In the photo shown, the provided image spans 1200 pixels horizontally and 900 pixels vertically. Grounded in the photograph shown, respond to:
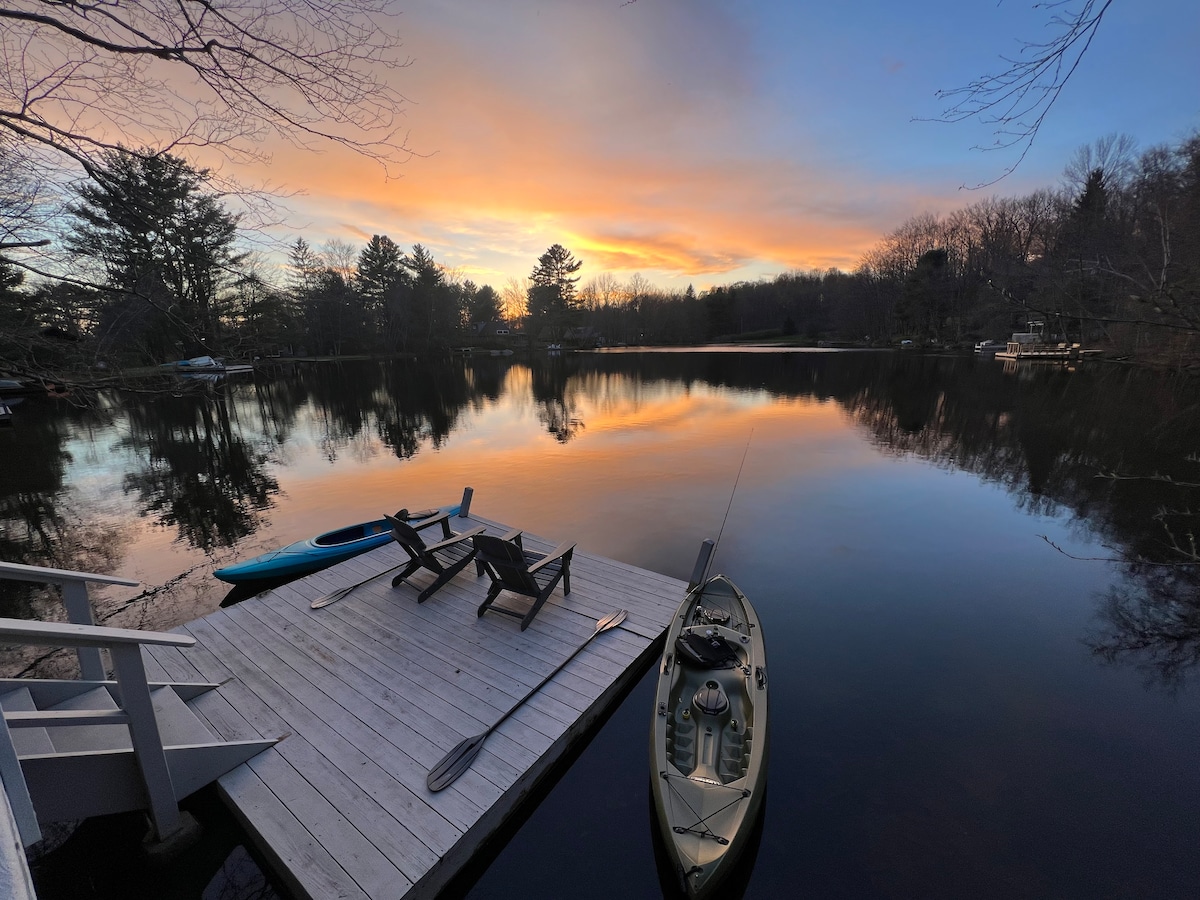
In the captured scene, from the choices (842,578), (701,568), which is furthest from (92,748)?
(842,578)

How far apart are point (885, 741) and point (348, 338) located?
2826 inches

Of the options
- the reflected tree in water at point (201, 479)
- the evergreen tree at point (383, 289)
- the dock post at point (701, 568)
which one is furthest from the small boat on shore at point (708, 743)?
the evergreen tree at point (383, 289)

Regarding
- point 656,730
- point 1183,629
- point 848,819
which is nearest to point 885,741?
point 848,819

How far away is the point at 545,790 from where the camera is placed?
15.7 feet

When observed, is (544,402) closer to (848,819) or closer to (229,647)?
(229,647)

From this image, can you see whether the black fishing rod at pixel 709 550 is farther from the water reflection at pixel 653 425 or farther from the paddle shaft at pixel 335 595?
the paddle shaft at pixel 335 595

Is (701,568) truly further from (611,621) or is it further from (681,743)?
(681,743)

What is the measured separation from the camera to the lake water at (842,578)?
4.28 meters

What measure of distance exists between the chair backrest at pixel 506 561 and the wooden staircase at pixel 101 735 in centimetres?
267

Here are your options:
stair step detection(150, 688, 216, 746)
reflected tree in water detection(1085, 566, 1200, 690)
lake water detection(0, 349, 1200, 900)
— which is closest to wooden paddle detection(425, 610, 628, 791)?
lake water detection(0, 349, 1200, 900)

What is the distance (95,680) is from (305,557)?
417cm

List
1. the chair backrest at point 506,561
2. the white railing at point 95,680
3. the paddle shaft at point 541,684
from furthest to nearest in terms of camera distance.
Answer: the chair backrest at point 506,561 < the paddle shaft at point 541,684 < the white railing at point 95,680

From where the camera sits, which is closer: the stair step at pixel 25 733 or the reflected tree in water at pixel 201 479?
the stair step at pixel 25 733

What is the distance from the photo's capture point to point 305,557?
26.6 feet
